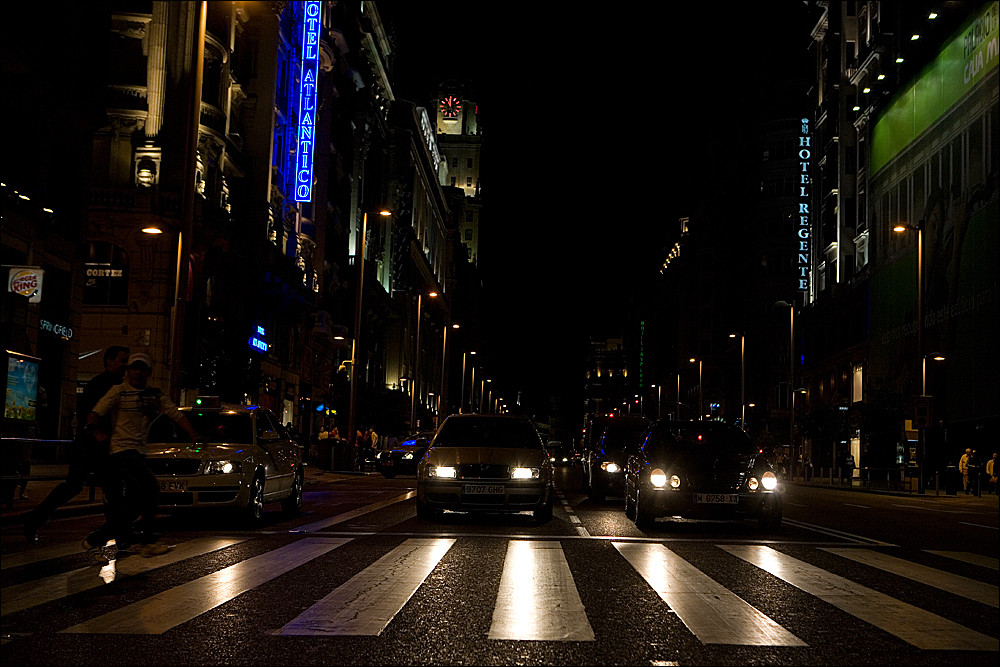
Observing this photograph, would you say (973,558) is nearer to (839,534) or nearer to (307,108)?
(839,534)

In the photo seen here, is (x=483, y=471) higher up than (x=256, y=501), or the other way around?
(x=483, y=471)

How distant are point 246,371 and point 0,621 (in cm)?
3743

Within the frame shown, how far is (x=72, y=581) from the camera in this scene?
28.9 ft

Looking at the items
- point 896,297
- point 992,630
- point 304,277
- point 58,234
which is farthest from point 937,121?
point 992,630

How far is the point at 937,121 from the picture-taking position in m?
49.7

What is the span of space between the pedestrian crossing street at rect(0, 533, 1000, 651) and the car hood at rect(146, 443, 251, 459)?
2342mm

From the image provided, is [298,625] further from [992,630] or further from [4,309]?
[4,309]

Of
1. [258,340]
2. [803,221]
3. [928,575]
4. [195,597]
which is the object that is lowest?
[195,597]

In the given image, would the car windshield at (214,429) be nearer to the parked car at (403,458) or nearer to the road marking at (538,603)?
the road marking at (538,603)

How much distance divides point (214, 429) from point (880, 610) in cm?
1056

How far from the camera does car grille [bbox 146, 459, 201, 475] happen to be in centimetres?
1481

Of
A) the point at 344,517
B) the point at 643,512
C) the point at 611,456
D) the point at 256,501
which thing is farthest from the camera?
the point at 611,456

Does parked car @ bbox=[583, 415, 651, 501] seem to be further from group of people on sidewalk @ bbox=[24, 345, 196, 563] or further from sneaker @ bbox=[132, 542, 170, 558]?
group of people on sidewalk @ bbox=[24, 345, 196, 563]

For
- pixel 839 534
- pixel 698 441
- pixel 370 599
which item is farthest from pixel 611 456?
pixel 370 599
